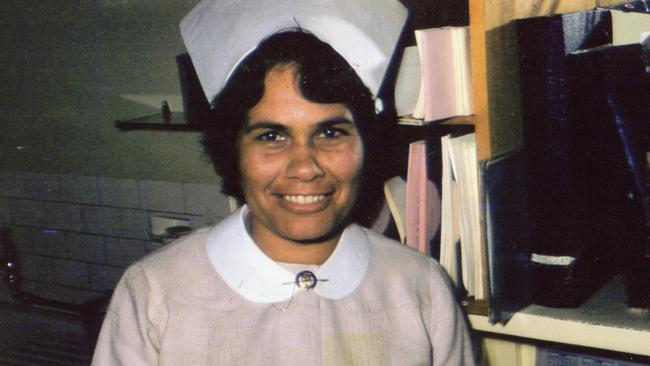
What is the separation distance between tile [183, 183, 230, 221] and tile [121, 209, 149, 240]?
0.22m

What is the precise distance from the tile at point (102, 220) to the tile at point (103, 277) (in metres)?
0.13

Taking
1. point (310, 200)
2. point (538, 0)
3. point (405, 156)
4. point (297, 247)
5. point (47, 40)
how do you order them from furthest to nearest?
point (47, 40) < point (405, 156) < point (538, 0) < point (297, 247) < point (310, 200)

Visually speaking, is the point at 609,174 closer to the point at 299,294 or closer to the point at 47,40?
the point at 299,294

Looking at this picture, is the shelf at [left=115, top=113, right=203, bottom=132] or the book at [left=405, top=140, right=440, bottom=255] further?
the shelf at [left=115, top=113, right=203, bottom=132]

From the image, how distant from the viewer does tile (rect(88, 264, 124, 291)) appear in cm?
238

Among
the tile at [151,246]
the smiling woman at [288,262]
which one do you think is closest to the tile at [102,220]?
the tile at [151,246]

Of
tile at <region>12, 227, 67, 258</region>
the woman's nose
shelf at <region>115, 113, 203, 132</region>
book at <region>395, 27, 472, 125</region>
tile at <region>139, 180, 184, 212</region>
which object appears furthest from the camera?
tile at <region>12, 227, 67, 258</region>

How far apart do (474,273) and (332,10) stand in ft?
1.82

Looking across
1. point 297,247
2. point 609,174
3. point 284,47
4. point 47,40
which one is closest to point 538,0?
point 609,174

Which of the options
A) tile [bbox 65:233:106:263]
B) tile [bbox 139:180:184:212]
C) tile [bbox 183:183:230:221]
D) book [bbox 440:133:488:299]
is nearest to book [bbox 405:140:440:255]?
book [bbox 440:133:488:299]

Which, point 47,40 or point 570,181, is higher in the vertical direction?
point 47,40

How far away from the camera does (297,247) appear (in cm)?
118

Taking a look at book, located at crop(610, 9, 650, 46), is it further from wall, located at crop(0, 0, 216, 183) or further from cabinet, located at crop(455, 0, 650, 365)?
wall, located at crop(0, 0, 216, 183)

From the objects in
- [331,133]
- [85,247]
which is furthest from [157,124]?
[331,133]
